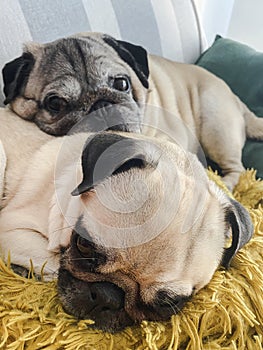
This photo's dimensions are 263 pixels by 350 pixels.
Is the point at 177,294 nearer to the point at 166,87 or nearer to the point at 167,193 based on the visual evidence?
the point at 167,193

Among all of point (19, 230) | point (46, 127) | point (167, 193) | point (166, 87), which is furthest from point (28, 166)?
point (166, 87)

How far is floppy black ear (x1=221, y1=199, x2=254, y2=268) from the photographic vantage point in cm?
124

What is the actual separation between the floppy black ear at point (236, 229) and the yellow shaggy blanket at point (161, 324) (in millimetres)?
45

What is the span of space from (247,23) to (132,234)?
2.80m

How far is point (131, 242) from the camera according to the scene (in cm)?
106

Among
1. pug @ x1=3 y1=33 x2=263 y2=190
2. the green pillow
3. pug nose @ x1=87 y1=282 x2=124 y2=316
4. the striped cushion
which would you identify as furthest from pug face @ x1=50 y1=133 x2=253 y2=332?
the green pillow

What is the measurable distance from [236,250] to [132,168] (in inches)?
12.5

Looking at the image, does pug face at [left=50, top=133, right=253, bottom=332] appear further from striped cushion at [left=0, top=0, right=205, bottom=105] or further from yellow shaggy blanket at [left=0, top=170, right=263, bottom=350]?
striped cushion at [left=0, top=0, right=205, bottom=105]

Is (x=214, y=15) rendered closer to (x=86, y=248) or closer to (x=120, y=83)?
(x=120, y=83)

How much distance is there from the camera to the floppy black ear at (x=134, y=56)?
191 centimetres

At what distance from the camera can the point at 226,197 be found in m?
1.36

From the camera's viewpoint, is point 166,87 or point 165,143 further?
point 166,87

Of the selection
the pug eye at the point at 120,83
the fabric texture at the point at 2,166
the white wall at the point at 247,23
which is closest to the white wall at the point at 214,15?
the white wall at the point at 247,23

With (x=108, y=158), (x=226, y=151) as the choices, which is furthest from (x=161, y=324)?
(x=226, y=151)
